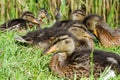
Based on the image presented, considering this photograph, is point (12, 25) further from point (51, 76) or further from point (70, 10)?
point (51, 76)

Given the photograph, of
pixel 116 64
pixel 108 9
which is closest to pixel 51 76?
pixel 116 64

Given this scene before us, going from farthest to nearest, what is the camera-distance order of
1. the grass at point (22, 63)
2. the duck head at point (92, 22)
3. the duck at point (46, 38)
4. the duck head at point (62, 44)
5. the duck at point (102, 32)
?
the duck head at point (92, 22) → the duck at point (102, 32) → the duck at point (46, 38) → the duck head at point (62, 44) → the grass at point (22, 63)

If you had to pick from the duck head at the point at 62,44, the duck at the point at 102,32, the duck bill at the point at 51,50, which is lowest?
the duck at the point at 102,32

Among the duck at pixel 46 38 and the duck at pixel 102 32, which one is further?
the duck at pixel 102 32

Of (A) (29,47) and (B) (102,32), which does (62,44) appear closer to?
(A) (29,47)

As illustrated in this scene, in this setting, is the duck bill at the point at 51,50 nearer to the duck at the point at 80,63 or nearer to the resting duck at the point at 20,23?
the duck at the point at 80,63

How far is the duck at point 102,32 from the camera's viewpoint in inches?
294

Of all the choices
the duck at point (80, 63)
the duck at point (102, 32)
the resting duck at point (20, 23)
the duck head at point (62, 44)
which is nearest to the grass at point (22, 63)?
the duck at point (80, 63)

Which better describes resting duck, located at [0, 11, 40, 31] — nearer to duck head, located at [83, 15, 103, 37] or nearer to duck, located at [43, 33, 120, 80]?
duck head, located at [83, 15, 103, 37]

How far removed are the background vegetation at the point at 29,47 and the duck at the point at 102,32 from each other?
140 millimetres

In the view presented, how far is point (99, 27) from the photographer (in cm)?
780

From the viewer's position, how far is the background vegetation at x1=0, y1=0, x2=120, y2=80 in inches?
205

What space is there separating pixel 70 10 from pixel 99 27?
2426mm

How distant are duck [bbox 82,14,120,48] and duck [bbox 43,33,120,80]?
2.01 meters
